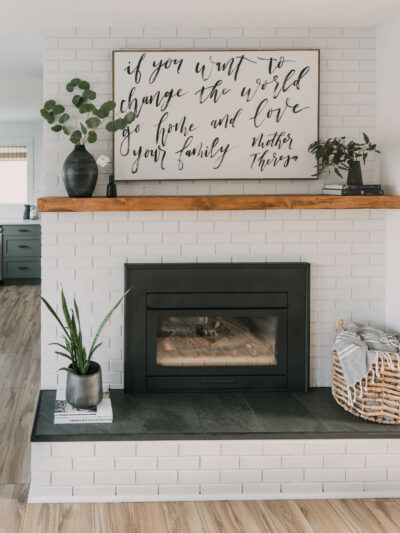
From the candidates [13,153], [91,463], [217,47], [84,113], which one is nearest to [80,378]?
[91,463]

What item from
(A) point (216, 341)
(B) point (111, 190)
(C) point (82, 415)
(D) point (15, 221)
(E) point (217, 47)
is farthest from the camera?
(D) point (15, 221)

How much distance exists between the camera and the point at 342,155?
3.25 m

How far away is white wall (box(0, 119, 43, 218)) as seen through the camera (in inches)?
352

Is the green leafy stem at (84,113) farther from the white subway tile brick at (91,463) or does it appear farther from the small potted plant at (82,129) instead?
the white subway tile brick at (91,463)

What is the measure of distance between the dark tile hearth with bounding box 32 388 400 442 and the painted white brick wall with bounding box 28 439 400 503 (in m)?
0.04

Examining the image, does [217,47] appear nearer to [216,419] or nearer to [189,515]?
[216,419]

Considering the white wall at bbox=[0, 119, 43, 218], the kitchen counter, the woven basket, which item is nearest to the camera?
the woven basket

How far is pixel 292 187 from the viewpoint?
3400 millimetres

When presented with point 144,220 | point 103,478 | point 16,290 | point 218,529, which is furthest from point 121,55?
point 16,290

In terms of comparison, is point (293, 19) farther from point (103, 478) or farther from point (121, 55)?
point (103, 478)

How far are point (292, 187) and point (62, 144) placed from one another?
1294 millimetres

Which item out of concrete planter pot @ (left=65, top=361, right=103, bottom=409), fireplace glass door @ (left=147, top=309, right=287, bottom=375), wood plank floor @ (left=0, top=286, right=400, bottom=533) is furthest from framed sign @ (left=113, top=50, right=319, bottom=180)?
wood plank floor @ (left=0, top=286, right=400, bottom=533)

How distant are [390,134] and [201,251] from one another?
1202mm

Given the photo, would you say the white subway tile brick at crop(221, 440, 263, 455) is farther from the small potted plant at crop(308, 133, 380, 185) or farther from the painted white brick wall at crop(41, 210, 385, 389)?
the small potted plant at crop(308, 133, 380, 185)
